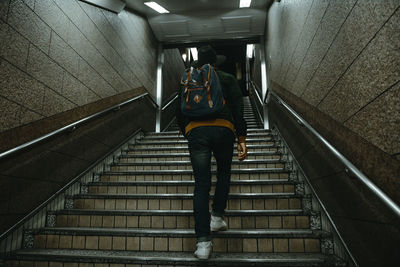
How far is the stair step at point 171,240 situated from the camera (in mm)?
1953

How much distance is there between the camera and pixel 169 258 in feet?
5.81

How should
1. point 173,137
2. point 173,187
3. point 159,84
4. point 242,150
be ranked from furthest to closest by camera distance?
point 159,84 < point 173,137 < point 173,187 < point 242,150

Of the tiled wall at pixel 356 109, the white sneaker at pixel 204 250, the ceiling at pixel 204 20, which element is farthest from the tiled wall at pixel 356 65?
the ceiling at pixel 204 20

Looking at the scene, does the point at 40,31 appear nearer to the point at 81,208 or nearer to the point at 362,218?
the point at 81,208

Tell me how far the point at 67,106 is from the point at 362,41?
265 cm

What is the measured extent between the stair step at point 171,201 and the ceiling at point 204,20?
3894mm

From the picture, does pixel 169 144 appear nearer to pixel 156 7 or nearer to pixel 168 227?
pixel 168 227

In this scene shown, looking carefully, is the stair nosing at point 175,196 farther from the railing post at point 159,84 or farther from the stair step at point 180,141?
the railing post at point 159,84

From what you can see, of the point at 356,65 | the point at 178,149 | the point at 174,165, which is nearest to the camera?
the point at 356,65

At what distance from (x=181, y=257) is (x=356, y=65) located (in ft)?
5.48

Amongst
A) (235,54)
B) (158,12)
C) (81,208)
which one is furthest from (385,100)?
(235,54)

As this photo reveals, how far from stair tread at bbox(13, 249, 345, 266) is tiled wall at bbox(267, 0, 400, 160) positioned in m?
0.88

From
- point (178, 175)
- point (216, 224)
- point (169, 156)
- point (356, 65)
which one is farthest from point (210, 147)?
point (169, 156)

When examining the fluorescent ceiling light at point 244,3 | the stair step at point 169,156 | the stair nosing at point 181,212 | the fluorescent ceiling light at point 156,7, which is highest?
the fluorescent ceiling light at point 244,3
